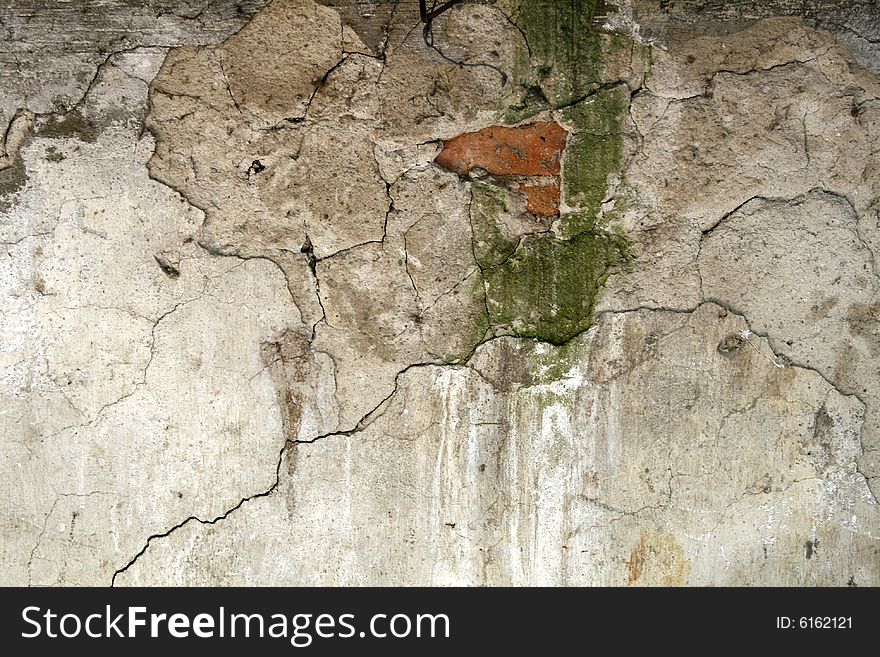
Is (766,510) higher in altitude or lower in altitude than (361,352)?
lower

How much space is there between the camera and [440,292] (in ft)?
9.45

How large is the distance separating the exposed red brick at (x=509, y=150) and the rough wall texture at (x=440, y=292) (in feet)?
0.04

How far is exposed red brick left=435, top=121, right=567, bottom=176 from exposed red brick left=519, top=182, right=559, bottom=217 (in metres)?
0.05

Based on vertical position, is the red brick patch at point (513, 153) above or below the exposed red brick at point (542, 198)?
above

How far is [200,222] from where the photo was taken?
2.83m

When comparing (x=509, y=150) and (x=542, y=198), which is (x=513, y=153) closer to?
(x=509, y=150)

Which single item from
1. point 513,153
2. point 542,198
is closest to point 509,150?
point 513,153

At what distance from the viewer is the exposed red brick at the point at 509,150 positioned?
2863mm

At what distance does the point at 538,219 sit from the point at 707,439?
128 cm

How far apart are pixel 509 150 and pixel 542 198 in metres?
0.26

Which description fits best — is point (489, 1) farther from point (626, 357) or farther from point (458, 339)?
point (626, 357)

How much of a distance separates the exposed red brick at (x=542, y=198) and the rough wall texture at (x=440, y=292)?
15 mm

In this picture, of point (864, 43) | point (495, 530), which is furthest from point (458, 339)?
point (864, 43)
